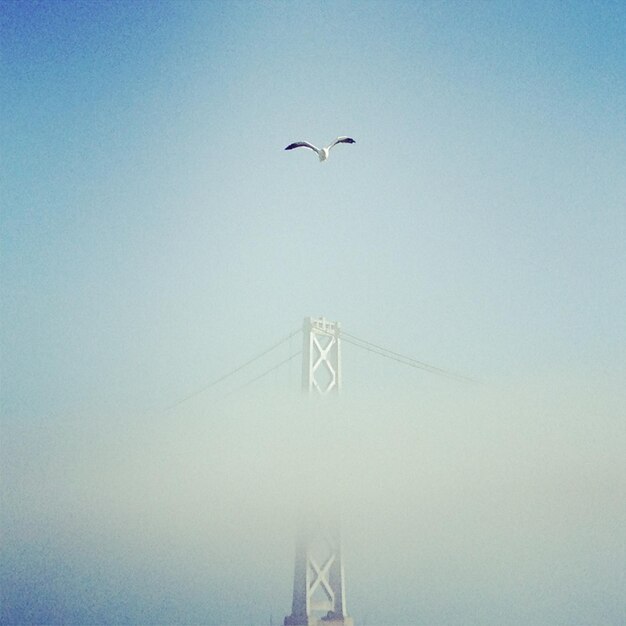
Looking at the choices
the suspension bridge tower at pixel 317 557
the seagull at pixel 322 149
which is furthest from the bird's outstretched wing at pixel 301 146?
the suspension bridge tower at pixel 317 557

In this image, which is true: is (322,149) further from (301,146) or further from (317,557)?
(317,557)

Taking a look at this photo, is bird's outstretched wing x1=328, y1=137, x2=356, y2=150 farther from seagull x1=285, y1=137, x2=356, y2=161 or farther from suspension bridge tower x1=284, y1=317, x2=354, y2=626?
suspension bridge tower x1=284, y1=317, x2=354, y2=626

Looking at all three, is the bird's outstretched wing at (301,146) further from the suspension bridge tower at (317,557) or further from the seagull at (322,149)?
the suspension bridge tower at (317,557)

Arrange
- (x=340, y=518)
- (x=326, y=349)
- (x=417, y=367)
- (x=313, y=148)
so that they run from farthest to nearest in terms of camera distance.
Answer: (x=417, y=367) → (x=326, y=349) → (x=340, y=518) → (x=313, y=148)

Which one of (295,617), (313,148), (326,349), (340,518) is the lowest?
(295,617)

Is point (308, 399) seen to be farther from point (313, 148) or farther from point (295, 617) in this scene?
point (313, 148)

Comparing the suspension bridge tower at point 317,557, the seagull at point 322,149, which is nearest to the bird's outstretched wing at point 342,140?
the seagull at point 322,149

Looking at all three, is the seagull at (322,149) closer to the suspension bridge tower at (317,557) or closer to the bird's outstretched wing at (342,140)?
the bird's outstretched wing at (342,140)

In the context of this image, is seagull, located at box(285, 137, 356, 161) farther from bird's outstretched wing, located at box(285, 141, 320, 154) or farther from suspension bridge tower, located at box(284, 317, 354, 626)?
suspension bridge tower, located at box(284, 317, 354, 626)

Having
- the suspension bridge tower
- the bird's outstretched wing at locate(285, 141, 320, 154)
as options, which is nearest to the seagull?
the bird's outstretched wing at locate(285, 141, 320, 154)

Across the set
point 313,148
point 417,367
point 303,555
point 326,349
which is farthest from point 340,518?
point 313,148

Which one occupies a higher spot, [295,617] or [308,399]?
Result: [308,399]
